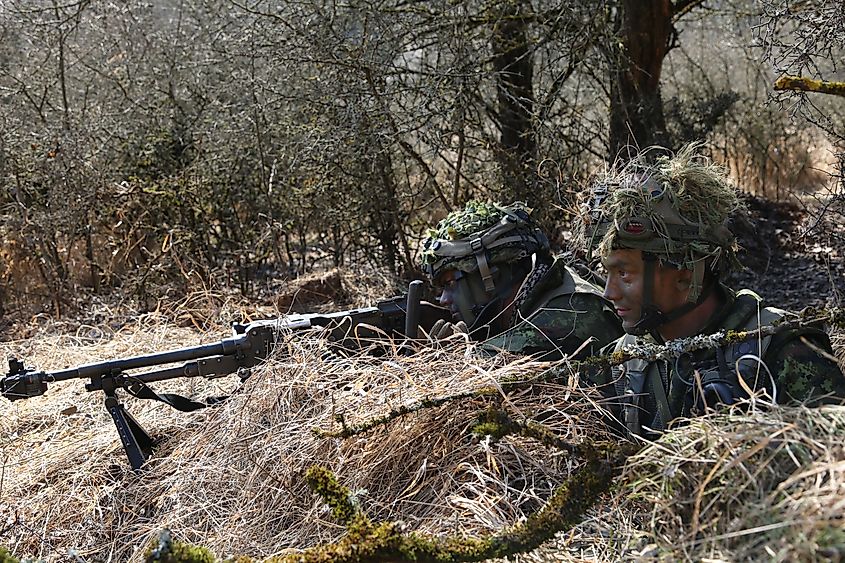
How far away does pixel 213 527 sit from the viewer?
9.83 feet

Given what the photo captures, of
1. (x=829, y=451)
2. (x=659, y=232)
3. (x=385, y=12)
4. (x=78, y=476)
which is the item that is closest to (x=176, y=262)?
(x=385, y=12)

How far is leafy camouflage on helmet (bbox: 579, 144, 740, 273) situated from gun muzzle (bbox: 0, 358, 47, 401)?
8.60 ft

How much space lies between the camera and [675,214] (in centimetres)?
305

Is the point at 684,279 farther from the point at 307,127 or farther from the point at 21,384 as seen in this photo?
the point at 307,127

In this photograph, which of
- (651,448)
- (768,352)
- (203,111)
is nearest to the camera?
(651,448)

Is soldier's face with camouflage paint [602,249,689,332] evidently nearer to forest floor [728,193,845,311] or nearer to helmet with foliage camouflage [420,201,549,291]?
helmet with foliage camouflage [420,201,549,291]

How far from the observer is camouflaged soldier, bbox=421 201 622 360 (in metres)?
3.90

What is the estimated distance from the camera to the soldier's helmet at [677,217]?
9.93ft

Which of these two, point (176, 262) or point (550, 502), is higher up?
point (176, 262)

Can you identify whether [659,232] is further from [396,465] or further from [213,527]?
[213,527]

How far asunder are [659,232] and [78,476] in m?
2.83

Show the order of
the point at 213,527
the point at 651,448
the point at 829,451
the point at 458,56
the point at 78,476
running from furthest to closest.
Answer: the point at 458,56 → the point at 78,476 → the point at 213,527 → the point at 651,448 → the point at 829,451

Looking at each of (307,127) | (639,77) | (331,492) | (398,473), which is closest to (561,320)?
(398,473)

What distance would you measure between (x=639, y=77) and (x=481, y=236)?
3549mm
